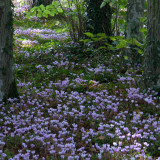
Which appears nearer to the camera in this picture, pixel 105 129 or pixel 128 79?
pixel 105 129

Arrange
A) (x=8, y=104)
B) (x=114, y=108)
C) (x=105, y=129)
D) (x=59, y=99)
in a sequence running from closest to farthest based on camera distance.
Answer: (x=105, y=129) → (x=114, y=108) → (x=8, y=104) → (x=59, y=99)

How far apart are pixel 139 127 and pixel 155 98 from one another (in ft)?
4.40

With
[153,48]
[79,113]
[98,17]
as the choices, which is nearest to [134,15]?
[98,17]

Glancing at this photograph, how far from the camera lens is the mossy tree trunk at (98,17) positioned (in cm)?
1102

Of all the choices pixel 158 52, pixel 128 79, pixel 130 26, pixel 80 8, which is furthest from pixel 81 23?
pixel 158 52

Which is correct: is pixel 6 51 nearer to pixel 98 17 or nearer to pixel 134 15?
pixel 134 15

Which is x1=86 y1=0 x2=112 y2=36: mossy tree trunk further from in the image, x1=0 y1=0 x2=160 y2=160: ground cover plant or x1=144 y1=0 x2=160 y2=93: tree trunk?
x1=144 y1=0 x2=160 y2=93: tree trunk

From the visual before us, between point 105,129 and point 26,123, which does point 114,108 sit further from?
point 26,123

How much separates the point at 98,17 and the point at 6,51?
6288 millimetres

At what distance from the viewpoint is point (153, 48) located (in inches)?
246

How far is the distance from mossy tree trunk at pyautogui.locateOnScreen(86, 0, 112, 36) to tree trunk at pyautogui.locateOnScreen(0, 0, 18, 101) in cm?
578

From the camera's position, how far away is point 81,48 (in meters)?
10.7

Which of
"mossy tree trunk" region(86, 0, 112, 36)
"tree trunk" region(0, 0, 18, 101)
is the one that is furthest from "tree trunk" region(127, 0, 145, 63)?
"tree trunk" region(0, 0, 18, 101)

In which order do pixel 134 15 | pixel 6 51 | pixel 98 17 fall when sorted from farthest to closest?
pixel 98 17
pixel 134 15
pixel 6 51
